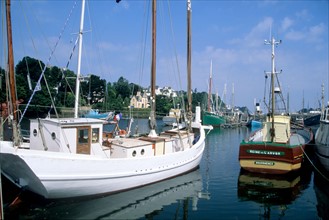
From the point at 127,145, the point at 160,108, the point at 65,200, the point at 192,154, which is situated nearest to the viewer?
the point at 65,200

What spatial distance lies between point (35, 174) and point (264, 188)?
11830mm

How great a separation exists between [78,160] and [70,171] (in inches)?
20.9

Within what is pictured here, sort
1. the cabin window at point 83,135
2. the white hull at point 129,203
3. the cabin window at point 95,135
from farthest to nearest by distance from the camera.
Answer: the cabin window at point 95,135, the cabin window at point 83,135, the white hull at point 129,203

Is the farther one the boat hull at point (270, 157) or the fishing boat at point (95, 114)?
the fishing boat at point (95, 114)

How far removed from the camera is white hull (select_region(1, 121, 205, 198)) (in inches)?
385

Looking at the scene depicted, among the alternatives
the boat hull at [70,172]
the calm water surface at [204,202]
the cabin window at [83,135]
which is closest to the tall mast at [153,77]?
the boat hull at [70,172]

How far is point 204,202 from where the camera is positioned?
12523 millimetres

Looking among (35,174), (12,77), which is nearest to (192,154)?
(35,174)

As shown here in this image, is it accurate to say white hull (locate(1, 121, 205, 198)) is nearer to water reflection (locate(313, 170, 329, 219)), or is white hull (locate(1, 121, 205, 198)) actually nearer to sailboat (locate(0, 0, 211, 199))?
sailboat (locate(0, 0, 211, 199))

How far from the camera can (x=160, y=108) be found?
123062 mm

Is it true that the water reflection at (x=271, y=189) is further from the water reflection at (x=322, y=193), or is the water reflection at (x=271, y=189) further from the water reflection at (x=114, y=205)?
the water reflection at (x=114, y=205)

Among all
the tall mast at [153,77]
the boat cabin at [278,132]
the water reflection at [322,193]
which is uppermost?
the tall mast at [153,77]

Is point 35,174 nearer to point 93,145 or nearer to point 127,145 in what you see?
Result: point 93,145

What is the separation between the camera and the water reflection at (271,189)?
12.1 m
